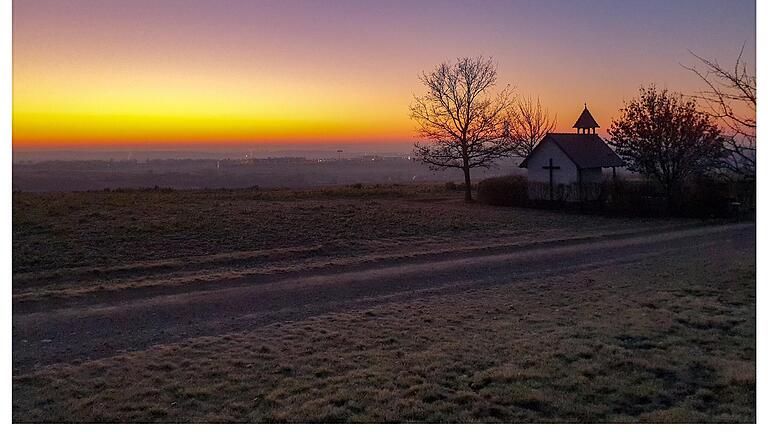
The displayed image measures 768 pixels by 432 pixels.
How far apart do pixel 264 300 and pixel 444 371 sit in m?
5.38

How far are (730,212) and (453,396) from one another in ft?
85.8

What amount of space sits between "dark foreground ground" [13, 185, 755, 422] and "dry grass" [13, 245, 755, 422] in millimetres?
32

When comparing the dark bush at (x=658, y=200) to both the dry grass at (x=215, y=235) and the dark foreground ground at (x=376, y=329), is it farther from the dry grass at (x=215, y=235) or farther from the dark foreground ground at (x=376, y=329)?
the dark foreground ground at (x=376, y=329)

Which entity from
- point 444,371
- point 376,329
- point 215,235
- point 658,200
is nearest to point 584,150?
point 658,200

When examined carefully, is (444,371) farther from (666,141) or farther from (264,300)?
(666,141)

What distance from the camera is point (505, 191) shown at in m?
34.3

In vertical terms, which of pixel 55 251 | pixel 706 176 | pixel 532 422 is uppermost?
pixel 706 176

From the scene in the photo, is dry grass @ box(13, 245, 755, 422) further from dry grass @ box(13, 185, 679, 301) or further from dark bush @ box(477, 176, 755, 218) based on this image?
dark bush @ box(477, 176, 755, 218)

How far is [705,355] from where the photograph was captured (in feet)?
26.2

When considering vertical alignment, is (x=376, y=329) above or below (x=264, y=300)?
below

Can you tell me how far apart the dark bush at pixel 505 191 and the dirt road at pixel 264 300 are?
14.9m

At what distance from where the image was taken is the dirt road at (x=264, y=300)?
29.6 feet
